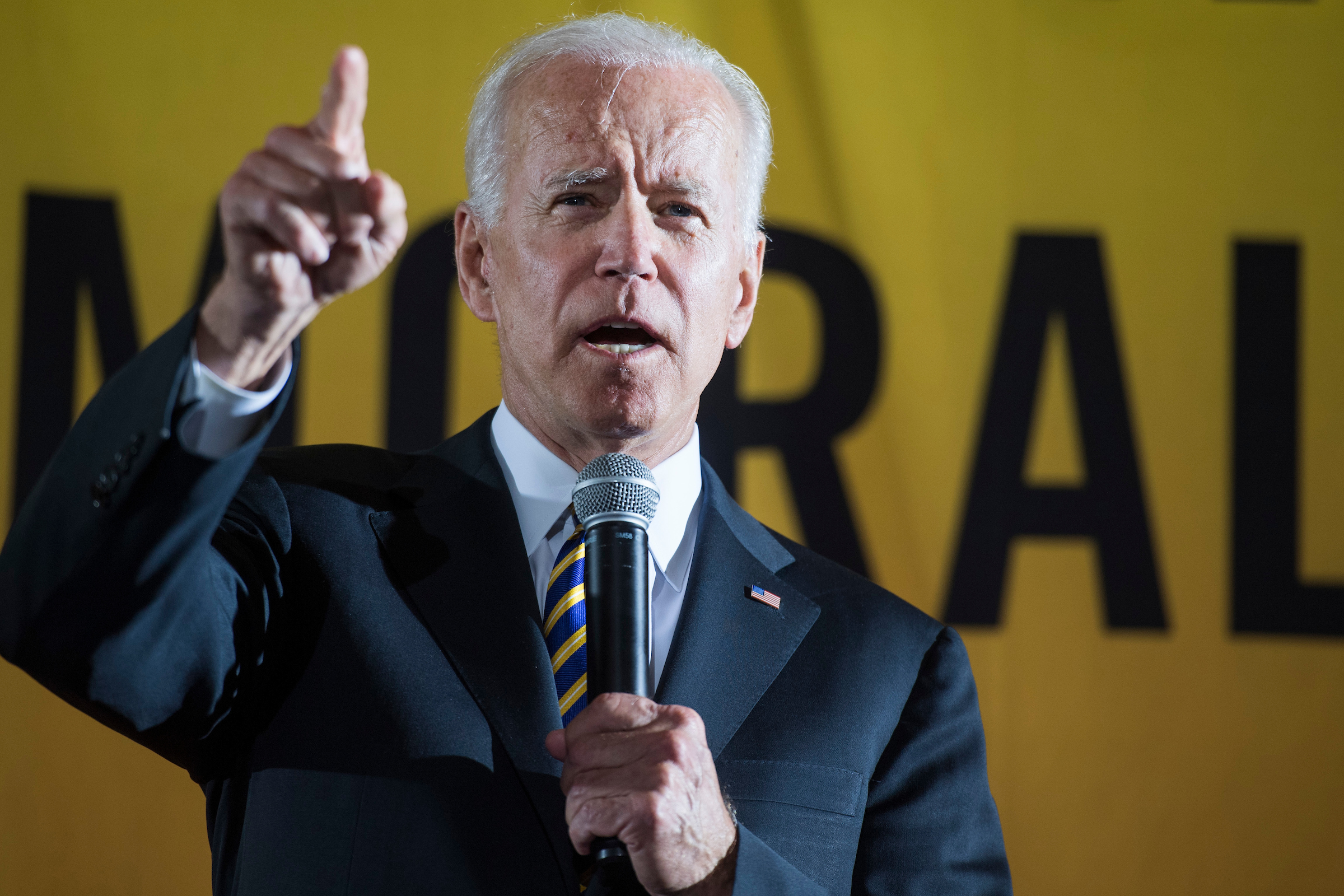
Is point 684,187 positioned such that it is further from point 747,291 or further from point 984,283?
point 984,283

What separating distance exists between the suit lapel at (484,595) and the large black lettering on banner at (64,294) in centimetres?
131

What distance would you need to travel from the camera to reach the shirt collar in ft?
4.85

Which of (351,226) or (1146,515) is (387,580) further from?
(1146,515)

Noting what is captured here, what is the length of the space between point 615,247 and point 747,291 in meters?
0.39

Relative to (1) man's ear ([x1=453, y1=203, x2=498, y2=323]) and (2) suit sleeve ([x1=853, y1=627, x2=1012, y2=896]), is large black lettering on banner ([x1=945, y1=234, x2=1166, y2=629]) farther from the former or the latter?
(1) man's ear ([x1=453, y1=203, x2=498, y2=323])

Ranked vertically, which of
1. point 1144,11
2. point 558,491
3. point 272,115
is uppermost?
point 1144,11

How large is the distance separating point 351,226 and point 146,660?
0.44 metres

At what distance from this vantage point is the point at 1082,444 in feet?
8.90

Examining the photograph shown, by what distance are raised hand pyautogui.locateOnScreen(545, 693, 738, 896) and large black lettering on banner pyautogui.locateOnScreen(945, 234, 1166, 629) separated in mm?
1637

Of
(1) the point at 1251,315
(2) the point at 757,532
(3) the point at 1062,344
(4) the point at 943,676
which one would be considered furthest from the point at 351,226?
(1) the point at 1251,315

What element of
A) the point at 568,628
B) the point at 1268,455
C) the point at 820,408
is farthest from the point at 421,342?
the point at 1268,455

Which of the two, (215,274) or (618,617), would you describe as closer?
(618,617)

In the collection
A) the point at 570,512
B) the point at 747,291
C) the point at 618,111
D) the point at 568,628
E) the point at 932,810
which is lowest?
the point at 932,810

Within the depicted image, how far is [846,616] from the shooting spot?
1573mm
